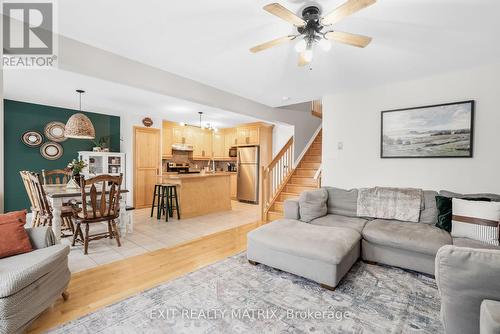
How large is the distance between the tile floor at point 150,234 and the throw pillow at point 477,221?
10.6ft

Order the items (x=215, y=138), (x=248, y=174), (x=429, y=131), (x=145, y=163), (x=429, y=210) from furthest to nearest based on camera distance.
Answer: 1. (x=215, y=138)
2. (x=248, y=174)
3. (x=145, y=163)
4. (x=429, y=131)
5. (x=429, y=210)

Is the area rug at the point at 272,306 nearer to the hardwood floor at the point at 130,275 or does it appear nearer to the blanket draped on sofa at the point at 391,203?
the hardwood floor at the point at 130,275

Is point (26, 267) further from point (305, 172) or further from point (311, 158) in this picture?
point (311, 158)

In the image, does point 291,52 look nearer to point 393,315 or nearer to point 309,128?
point 393,315

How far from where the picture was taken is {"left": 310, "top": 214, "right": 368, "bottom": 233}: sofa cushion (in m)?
2.95

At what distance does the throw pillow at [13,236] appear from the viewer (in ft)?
5.73

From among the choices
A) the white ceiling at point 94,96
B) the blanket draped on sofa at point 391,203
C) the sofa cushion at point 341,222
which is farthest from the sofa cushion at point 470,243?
the white ceiling at point 94,96

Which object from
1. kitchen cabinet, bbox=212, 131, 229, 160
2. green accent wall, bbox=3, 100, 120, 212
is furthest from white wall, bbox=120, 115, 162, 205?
kitchen cabinet, bbox=212, 131, 229, 160

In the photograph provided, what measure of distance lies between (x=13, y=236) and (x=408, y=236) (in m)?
3.67

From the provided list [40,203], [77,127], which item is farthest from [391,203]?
[77,127]

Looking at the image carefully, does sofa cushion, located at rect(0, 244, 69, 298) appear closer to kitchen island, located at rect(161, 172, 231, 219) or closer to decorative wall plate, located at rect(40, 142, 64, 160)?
kitchen island, located at rect(161, 172, 231, 219)

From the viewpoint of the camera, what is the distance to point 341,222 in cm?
309

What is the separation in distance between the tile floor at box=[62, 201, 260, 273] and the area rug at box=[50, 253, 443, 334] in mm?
1125

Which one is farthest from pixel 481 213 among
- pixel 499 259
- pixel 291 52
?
pixel 291 52
